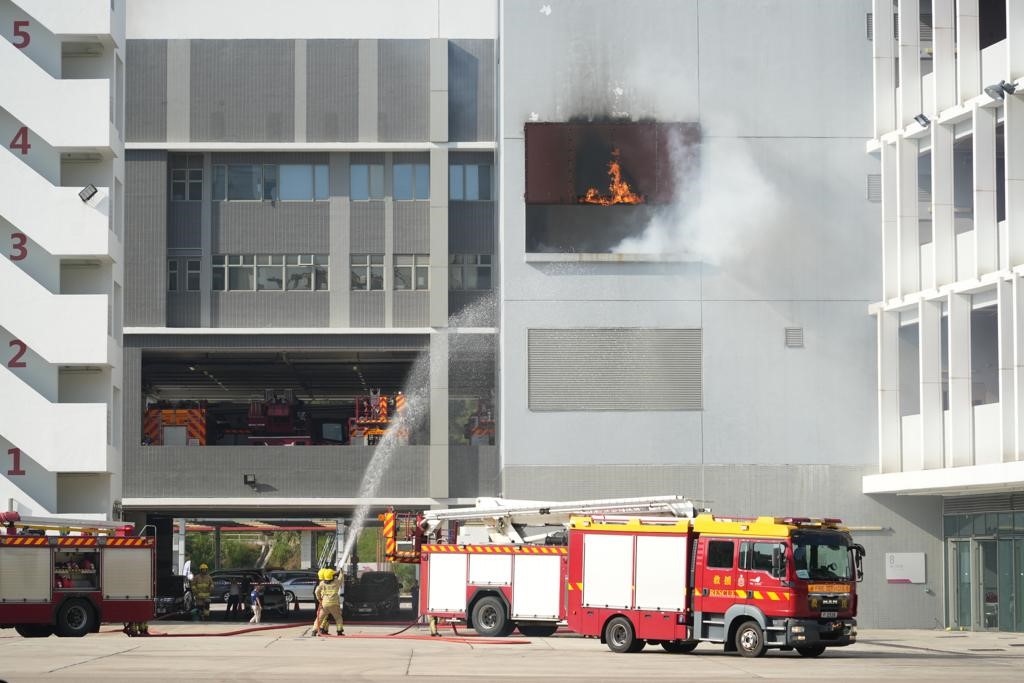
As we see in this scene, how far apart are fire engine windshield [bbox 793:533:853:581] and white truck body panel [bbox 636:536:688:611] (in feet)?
7.99

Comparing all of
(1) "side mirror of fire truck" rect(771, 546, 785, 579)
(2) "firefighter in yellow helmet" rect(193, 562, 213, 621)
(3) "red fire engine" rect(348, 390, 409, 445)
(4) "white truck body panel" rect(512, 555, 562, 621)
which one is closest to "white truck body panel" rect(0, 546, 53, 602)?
(4) "white truck body panel" rect(512, 555, 562, 621)

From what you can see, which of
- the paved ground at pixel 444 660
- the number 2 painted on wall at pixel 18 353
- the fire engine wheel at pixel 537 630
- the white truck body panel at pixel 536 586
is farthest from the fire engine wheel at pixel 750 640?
the number 2 painted on wall at pixel 18 353

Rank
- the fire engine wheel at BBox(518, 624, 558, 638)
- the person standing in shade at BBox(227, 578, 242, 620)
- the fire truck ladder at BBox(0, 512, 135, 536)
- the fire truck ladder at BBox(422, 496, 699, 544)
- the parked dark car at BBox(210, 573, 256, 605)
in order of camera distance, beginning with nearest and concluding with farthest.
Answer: the fire truck ladder at BBox(422, 496, 699, 544)
the fire truck ladder at BBox(0, 512, 135, 536)
the fire engine wheel at BBox(518, 624, 558, 638)
the person standing in shade at BBox(227, 578, 242, 620)
the parked dark car at BBox(210, 573, 256, 605)

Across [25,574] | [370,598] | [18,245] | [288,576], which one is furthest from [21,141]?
[288,576]

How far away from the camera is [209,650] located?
33.6 metres


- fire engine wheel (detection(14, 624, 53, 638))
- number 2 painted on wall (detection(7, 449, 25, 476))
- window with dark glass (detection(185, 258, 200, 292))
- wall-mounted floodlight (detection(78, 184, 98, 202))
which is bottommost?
fire engine wheel (detection(14, 624, 53, 638))

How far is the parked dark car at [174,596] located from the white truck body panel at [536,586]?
20408 millimetres

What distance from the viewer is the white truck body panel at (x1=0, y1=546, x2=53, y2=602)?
126 ft

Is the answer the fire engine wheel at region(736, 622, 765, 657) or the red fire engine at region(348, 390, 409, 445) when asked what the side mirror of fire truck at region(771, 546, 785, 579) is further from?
the red fire engine at region(348, 390, 409, 445)

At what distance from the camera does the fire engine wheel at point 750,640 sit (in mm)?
32375

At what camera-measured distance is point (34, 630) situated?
39281 mm

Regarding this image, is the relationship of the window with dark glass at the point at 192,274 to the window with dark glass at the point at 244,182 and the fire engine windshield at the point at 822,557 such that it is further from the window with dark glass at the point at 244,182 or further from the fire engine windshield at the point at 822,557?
the fire engine windshield at the point at 822,557

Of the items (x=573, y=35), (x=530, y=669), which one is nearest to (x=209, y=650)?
(x=530, y=669)

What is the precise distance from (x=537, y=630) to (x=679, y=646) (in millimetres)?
8312
